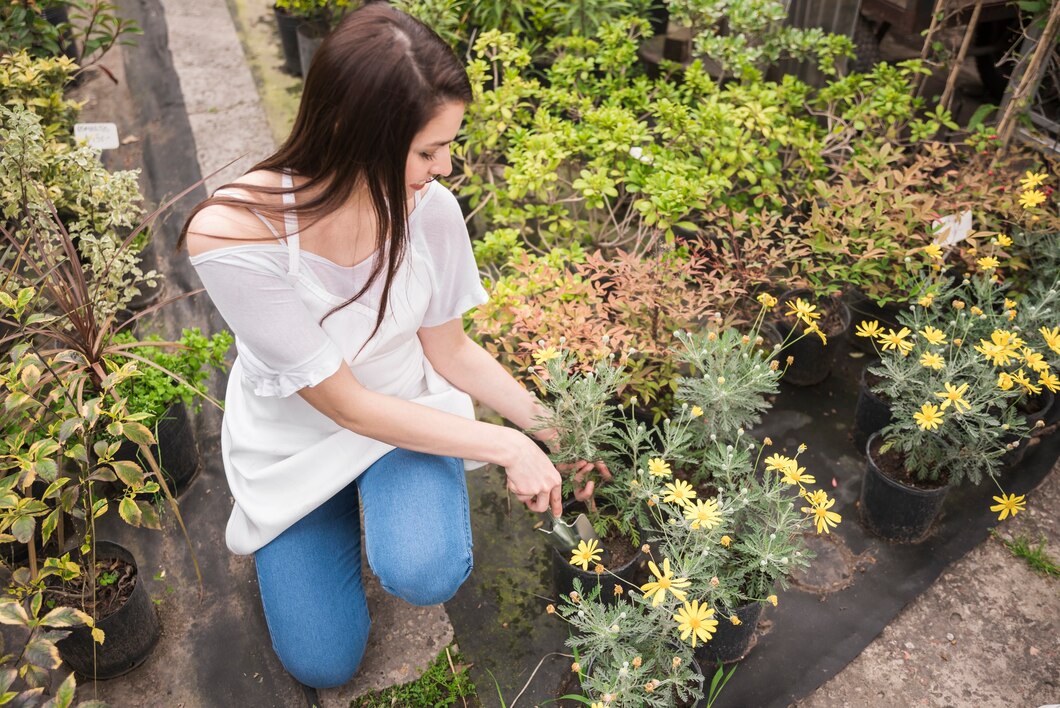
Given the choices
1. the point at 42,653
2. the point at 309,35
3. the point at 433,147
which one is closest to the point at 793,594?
the point at 433,147

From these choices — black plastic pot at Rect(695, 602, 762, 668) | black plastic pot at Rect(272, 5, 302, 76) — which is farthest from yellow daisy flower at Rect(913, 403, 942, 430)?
black plastic pot at Rect(272, 5, 302, 76)

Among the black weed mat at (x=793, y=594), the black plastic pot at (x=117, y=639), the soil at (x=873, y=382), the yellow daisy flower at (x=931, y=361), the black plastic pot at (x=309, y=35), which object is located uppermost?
the black plastic pot at (x=309, y=35)

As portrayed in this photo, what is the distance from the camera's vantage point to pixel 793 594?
7.03 feet

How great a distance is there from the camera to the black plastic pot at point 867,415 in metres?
2.39

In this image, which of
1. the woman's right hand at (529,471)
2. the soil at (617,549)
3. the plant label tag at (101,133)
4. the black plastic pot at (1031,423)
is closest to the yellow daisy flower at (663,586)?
the woman's right hand at (529,471)

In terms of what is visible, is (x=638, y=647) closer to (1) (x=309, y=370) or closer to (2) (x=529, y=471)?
(2) (x=529, y=471)

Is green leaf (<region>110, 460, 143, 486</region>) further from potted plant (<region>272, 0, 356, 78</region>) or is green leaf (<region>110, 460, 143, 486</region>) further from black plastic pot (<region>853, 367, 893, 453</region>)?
potted plant (<region>272, 0, 356, 78</region>)

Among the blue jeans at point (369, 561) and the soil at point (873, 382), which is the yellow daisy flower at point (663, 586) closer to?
the blue jeans at point (369, 561)

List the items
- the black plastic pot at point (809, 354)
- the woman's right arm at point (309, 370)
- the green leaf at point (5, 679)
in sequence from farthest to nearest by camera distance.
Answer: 1. the black plastic pot at point (809, 354)
2. the woman's right arm at point (309, 370)
3. the green leaf at point (5, 679)

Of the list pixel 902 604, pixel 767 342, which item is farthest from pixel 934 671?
pixel 767 342

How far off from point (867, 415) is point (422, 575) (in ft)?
4.89

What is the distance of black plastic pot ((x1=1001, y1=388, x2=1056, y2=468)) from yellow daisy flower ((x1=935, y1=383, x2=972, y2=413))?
0.46 metres

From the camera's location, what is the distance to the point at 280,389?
1624 mm

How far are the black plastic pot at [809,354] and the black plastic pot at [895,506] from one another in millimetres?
421
